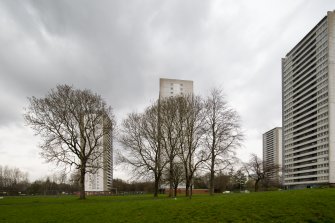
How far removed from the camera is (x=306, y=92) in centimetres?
15000

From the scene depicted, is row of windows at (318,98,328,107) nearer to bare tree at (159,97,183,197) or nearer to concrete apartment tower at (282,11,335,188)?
concrete apartment tower at (282,11,335,188)

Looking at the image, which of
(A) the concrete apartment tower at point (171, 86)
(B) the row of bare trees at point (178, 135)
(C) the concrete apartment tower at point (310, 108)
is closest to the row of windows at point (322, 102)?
(C) the concrete apartment tower at point (310, 108)

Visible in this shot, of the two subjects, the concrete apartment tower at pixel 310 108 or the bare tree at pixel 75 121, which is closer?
the bare tree at pixel 75 121

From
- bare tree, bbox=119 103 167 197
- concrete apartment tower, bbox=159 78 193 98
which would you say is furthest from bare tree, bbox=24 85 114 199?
concrete apartment tower, bbox=159 78 193 98

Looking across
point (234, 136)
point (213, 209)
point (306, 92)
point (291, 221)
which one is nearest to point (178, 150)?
point (234, 136)

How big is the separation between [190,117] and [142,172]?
1109 centimetres

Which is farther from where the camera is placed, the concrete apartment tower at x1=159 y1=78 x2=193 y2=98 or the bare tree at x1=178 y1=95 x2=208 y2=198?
the concrete apartment tower at x1=159 y1=78 x2=193 y2=98

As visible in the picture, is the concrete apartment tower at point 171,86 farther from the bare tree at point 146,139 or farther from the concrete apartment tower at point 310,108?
the bare tree at point 146,139

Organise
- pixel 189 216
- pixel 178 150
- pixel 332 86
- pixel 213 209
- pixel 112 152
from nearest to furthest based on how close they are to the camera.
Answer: pixel 189 216 → pixel 213 209 → pixel 178 150 → pixel 112 152 → pixel 332 86

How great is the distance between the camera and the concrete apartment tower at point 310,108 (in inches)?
5098

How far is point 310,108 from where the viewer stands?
14625 cm

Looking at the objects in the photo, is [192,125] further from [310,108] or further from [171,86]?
[310,108]

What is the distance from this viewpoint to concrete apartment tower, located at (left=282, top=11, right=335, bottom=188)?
425 feet

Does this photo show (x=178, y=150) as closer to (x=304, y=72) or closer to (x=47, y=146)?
(x=47, y=146)
